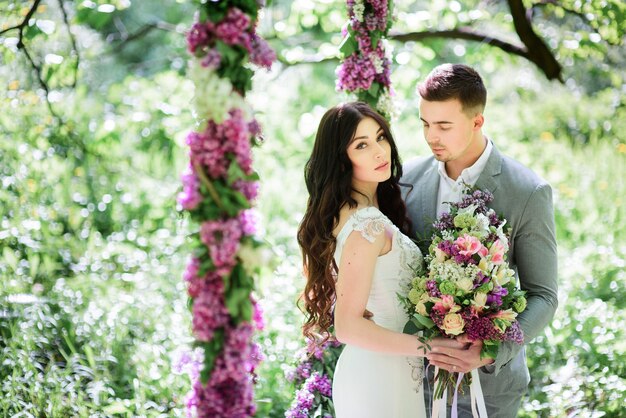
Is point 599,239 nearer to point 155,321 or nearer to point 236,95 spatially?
point 155,321

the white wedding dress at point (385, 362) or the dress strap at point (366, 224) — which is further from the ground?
the dress strap at point (366, 224)

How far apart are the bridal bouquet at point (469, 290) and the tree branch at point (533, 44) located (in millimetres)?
3114

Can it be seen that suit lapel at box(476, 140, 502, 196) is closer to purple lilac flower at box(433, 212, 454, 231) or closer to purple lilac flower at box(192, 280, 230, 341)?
purple lilac flower at box(433, 212, 454, 231)

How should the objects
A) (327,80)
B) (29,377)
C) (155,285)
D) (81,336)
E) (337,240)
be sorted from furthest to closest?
(327,80)
(155,285)
(81,336)
(29,377)
(337,240)

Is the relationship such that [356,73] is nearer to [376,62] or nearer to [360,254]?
[376,62]

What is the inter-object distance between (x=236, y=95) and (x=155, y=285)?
3.81 m

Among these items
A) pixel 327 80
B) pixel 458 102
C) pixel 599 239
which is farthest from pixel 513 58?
pixel 327 80

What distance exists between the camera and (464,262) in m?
2.88

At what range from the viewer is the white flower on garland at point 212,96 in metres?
2.10

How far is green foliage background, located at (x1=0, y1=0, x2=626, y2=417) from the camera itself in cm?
441

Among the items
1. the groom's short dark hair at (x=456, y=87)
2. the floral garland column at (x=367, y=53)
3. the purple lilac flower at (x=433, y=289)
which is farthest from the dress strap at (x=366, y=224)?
the floral garland column at (x=367, y=53)

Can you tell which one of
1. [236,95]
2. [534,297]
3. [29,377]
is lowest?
[29,377]

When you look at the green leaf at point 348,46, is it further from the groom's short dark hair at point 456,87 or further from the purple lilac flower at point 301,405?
the purple lilac flower at point 301,405

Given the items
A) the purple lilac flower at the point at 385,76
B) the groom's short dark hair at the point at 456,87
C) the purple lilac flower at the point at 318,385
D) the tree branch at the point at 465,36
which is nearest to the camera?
the groom's short dark hair at the point at 456,87
